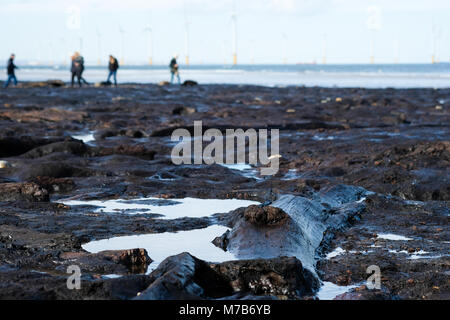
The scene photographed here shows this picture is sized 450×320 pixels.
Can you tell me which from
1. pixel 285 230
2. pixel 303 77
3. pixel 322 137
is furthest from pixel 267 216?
pixel 303 77

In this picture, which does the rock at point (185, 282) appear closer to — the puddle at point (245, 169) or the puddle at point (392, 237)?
the puddle at point (392, 237)

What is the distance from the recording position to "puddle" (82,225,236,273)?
18.4ft

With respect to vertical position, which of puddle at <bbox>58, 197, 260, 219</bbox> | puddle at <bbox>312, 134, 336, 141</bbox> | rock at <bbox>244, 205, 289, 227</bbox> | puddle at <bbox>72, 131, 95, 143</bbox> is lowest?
puddle at <bbox>58, 197, 260, 219</bbox>

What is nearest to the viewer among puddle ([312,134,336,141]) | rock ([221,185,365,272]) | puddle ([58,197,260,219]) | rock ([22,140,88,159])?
rock ([221,185,365,272])

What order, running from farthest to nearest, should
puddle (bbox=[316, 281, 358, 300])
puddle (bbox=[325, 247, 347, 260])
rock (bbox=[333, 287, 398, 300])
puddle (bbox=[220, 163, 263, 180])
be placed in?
puddle (bbox=[220, 163, 263, 180]) → puddle (bbox=[325, 247, 347, 260]) → puddle (bbox=[316, 281, 358, 300]) → rock (bbox=[333, 287, 398, 300])

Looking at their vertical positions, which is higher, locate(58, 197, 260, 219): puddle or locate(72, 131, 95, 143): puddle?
locate(72, 131, 95, 143): puddle

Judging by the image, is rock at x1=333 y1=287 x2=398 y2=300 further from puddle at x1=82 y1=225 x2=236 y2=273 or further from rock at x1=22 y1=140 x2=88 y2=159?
rock at x1=22 y1=140 x2=88 y2=159

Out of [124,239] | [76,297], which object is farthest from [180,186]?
[76,297]

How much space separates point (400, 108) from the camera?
2284cm

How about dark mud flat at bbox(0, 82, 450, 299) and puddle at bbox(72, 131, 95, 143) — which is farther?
puddle at bbox(72, 131, 95, 143)

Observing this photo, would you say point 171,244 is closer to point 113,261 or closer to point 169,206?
point 113,261

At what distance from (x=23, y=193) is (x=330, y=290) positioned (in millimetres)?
4327

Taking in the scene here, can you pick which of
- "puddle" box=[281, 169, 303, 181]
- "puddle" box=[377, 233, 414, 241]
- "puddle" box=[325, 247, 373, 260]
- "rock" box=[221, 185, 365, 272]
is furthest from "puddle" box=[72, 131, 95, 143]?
"puddle" box=[325, 247, 373, 260]
